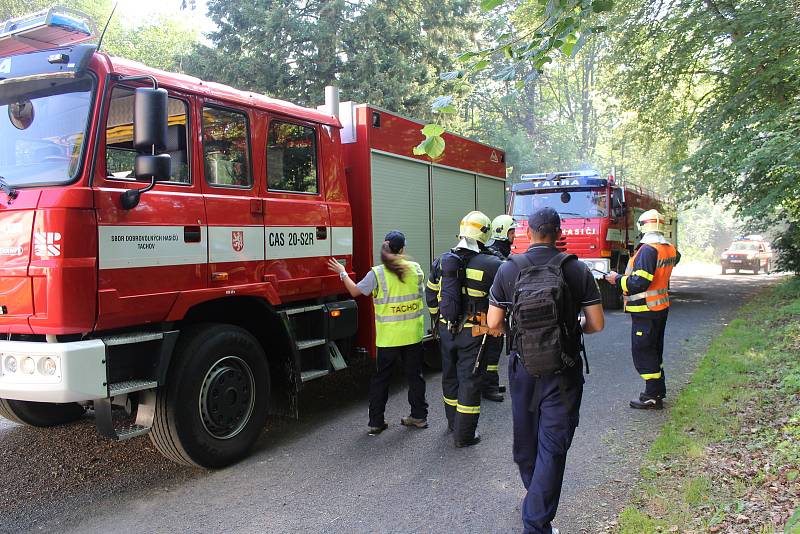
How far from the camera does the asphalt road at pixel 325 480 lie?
360 centimetres

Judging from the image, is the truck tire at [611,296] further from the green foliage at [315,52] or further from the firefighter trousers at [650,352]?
the firefighter trousers at [650,352]

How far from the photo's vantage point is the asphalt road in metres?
3.60

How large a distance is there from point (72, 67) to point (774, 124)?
34.7ft

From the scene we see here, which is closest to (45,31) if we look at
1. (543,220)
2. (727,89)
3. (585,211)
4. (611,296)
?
(543,220)

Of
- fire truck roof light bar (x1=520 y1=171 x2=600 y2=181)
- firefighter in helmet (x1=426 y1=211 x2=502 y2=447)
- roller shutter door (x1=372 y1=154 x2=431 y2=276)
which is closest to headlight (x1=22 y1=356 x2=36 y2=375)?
firefighter in helmet (x1=426 y1=211 x2=502 y2=447)

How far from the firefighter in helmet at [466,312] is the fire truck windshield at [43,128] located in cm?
273

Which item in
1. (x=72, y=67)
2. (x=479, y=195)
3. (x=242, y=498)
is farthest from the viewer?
(x=479, y=195)

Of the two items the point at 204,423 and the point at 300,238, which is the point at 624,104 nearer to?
the point at 300,238

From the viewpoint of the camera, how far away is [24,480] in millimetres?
4246

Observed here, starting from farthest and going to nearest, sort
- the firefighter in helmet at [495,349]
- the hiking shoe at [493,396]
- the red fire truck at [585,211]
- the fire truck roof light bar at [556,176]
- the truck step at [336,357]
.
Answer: the fire truck roof light bar at [556,176] < the red fire truck at [585,211] < the hiking shoe at [493,396] < the truck step at [336,357] < the firefighter in helmet at [495,349]

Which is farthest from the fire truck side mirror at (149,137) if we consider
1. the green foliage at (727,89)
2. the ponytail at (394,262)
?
the green foliage at (727,89)

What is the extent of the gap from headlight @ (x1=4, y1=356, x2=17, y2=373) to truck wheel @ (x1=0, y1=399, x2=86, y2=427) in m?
1.30

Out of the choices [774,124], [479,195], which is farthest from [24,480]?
[774,124]

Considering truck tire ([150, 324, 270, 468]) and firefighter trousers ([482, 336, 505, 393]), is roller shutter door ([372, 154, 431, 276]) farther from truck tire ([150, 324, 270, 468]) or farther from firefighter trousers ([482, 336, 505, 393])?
truck tire ([150, 324, 270, 468])
